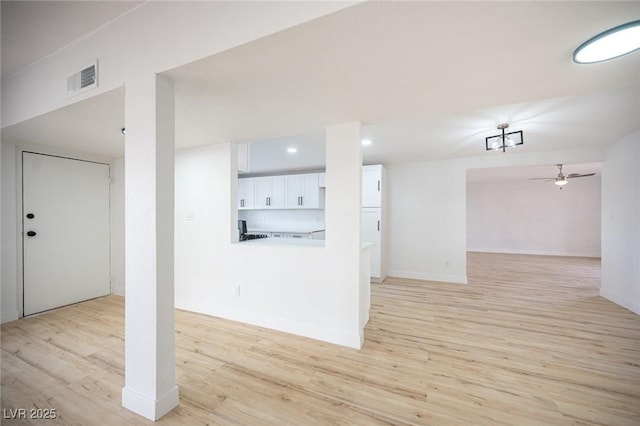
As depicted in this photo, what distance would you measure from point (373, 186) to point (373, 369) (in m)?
3.35

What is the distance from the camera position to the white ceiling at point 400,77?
3.78 ft

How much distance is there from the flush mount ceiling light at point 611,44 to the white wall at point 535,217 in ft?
28.1

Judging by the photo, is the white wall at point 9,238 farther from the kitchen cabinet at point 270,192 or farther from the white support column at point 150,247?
the kitchen cabinet at point 270,192

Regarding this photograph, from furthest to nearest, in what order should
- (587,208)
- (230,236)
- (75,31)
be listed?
(587,208) → (230,236) → (75,31)

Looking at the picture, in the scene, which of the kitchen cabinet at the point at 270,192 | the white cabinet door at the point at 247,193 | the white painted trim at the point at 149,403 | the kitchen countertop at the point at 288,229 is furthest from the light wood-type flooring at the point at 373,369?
the white cabinet door at the point at 247,193

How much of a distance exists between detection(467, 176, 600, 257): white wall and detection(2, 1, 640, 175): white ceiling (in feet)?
20.3

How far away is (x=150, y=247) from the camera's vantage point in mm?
1569

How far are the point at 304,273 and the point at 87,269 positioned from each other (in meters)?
3.48

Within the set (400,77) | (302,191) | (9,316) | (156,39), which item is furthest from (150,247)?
(302,191)

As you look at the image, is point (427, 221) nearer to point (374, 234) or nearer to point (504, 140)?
point (374, 234)

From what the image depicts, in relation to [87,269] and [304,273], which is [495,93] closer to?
[304,273]

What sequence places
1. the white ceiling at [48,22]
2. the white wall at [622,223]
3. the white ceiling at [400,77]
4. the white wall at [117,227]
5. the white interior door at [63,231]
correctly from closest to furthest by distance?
1. the white ceiling at [400,77]
2. the white ceiling at [48,22]
3. the white interior door at [63,231]
4. the white wall at [622,223]
5. the white wall at [117,227]

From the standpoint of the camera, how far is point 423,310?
11.3ft

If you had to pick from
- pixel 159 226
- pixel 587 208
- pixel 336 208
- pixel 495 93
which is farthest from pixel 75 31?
pixel 587 208
